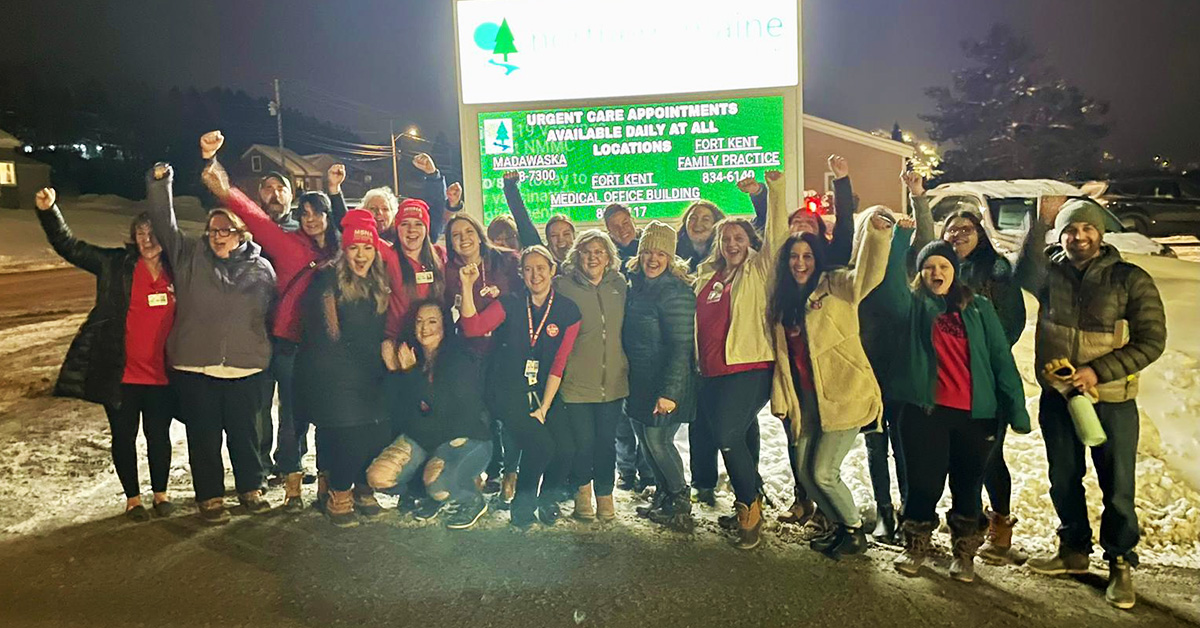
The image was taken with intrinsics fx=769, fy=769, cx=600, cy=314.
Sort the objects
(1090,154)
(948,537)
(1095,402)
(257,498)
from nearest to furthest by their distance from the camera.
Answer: (1095,402) → (948,537) → (257,498) → (1090,154)

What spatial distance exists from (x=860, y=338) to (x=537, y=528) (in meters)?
2.11

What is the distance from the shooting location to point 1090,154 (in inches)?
277

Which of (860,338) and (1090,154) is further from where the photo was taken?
(1090,154)

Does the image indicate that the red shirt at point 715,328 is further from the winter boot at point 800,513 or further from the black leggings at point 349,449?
the black leggings at point 349,449

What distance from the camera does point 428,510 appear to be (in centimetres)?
457

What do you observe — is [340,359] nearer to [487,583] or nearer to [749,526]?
[487,583]

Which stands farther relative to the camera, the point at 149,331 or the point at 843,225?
the point at 149,331

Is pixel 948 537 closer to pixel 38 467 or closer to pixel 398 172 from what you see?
pixel 398 172

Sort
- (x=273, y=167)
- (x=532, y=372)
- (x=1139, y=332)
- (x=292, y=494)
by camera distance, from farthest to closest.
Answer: (x=273, y=167) < (x=292, y=494) < (x=532, y=372) < (x=1139, y=332)

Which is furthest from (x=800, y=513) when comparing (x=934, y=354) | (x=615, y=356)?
(x=615, y=356)

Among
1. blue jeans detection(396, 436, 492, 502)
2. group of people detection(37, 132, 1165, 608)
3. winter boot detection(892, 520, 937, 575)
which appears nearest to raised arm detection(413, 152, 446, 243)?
group of people detection(37, 132, 1165, 608)

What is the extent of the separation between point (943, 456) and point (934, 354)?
1.70 feet

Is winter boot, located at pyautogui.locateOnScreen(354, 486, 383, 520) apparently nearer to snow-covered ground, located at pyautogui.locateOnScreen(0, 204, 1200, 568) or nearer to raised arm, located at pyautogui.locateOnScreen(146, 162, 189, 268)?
snow-covered ground, located at pyautogui.locateOnScreen(0, 204, 1200, 568)

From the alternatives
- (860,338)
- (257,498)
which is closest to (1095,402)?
(860,338)
